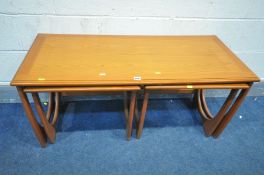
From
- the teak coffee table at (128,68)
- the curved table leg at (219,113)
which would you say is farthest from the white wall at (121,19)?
the curved table leg at (219,113)

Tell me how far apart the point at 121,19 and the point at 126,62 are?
40 cm

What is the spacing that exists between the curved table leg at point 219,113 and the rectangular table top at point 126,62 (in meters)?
0.18

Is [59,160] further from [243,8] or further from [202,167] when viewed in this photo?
[243,8]

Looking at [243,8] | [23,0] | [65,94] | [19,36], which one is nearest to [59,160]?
[65,94]

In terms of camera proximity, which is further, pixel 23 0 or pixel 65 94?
pixel 65 94

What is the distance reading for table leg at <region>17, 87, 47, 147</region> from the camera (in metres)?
1.03

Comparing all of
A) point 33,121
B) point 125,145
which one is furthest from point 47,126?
point 125,145

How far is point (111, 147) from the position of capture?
146 cm

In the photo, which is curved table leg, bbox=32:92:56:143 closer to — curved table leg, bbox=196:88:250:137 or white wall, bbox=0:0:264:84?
white wall, bbox=0:0:264:84

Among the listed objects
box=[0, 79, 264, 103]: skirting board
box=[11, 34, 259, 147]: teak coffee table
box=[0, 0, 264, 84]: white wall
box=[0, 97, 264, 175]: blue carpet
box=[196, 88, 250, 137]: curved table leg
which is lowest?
box=[0, 97, 264, 175]: blue carpet

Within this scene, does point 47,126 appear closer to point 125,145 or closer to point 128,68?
point 125,145

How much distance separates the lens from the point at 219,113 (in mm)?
1398

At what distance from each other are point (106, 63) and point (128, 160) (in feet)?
2.20

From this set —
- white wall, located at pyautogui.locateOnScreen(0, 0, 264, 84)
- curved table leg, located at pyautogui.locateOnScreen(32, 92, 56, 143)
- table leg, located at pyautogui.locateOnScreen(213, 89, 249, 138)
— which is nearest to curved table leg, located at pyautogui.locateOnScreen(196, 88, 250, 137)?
table leg, located at pyautogui.locateOnScreen(213, 89, 249, 138)
